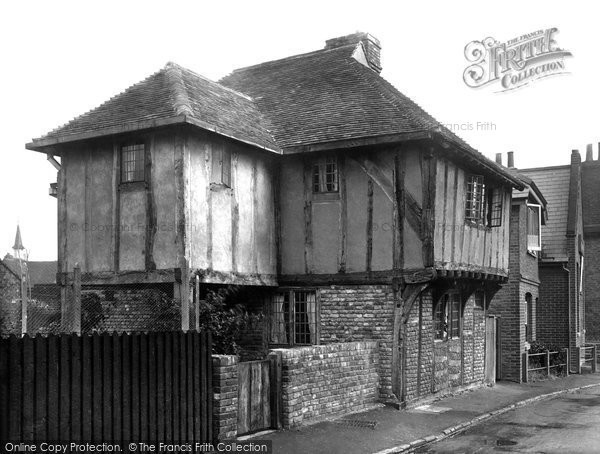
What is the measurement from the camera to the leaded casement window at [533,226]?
2298 cm

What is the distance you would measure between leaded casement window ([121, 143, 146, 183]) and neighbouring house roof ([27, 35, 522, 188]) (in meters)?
0.57

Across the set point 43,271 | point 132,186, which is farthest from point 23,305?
point 43,271

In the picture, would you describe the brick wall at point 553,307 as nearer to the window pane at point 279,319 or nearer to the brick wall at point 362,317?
the brick wall at point 362,317

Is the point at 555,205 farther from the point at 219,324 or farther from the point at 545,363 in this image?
the point at 219,324

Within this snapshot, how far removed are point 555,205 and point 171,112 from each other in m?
19.6

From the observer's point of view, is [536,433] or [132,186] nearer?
[536,433]

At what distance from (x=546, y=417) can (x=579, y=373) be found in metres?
11.3

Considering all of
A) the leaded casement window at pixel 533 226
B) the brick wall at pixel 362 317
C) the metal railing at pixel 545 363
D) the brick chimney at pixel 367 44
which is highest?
the brick chimney at pixel 367 44

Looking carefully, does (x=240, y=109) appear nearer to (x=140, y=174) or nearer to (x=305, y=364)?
(x=140, y=174)

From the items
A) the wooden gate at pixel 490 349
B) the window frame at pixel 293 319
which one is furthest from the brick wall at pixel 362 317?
the wooden gate at pixel 490 349

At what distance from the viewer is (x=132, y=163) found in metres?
14.2

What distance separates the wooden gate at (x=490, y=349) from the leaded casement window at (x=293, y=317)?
6.51m

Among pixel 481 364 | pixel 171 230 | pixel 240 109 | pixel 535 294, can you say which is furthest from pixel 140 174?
pixel 535 294

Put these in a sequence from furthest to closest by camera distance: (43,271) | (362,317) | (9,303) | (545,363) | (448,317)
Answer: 1. (43,271)
2. (545,363)
3. (448,317)
4. (362,317)
5. (9,303)
